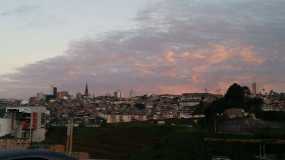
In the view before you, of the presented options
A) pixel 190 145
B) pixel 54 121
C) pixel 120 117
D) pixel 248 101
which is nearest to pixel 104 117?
pixel 120 117

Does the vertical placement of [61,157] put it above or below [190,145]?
above

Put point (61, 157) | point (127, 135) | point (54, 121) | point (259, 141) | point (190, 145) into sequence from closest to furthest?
point (61, 157) → point (190, 145) → point (259, 141) → point (127, 135) → point (54, 121)

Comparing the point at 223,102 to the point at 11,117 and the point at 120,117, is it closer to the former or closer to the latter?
the point at 120,117

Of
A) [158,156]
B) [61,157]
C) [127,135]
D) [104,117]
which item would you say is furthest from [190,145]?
[104,117]

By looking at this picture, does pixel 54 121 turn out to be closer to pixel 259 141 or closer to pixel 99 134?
pixel 99 134

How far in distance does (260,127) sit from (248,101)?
3895 cm

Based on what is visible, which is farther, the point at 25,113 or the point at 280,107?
the point at 280,107

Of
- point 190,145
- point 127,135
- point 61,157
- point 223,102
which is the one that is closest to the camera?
point 61,157

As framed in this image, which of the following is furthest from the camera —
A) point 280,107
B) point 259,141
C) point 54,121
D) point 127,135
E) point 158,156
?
point 280,107

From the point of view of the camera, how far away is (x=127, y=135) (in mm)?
Answer: 103875

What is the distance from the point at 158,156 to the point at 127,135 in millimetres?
69364

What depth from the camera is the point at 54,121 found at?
516ft

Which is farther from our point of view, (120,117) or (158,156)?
(120,117)

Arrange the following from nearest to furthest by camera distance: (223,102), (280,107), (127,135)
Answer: (127,135) < (223,102) < (280,107)
